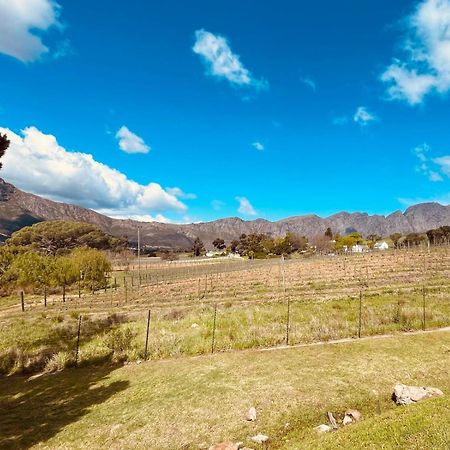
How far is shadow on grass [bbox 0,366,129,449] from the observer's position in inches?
394

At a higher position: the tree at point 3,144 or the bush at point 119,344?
the tree at point 3,144

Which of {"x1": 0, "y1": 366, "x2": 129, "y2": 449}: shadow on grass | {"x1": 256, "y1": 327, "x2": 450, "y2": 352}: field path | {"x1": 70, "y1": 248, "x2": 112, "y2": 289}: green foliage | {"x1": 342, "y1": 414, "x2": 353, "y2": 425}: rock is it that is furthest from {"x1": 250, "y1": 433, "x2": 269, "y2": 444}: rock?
{"x1": 70, "y1": 248, "x2": 112, "y2": 289}: green foliage

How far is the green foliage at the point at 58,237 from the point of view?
11419 centimetres

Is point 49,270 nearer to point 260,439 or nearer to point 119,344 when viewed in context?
Result: point 119,344

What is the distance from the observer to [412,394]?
9.05 meters

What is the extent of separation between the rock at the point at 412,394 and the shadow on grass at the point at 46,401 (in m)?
8.93

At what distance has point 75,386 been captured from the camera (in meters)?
13.4

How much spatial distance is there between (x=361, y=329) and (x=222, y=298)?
20538 mm

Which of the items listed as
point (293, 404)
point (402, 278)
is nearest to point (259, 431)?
point (293, 404)

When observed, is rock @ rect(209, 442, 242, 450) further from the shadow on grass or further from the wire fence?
the wire fence

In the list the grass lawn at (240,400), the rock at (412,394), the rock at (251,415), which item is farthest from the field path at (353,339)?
the rock at (251,415)

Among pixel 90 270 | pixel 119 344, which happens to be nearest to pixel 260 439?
pixel 119 344

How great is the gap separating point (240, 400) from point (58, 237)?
12644cm

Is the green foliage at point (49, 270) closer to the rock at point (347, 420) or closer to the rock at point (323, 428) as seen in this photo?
the rock at point (323, 428)
